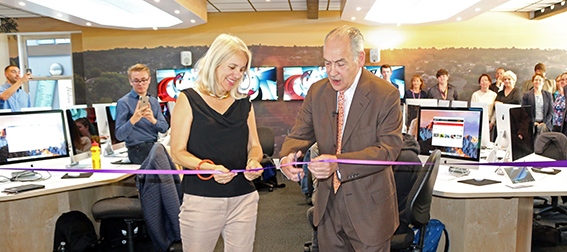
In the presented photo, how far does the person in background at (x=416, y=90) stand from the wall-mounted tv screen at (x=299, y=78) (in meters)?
1.72

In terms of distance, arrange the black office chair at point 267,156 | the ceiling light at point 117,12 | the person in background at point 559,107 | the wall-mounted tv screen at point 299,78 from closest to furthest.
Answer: the black office chair at point 267,156, the ceiling light at point 117,12, the person in background at point 559,107, the wall-mounted tv screen at point 299,78

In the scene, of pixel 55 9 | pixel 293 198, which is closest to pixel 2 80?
pixel 55 9

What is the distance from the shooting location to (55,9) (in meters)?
5.76

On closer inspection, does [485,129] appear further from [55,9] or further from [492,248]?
[55,9]

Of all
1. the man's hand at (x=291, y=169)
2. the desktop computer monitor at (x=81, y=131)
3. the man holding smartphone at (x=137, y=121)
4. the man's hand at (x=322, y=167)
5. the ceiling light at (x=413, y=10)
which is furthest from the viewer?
the ceiling light at (x=413, y=10)

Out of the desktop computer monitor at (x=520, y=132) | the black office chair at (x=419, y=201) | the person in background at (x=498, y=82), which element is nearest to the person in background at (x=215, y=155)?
the black office chair at (x=419, y=201)

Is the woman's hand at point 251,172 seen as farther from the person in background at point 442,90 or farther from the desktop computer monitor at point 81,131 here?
the person in background at point 442,90

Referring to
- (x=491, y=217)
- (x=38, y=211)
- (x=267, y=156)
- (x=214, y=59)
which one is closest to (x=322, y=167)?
(x=214, y=59)

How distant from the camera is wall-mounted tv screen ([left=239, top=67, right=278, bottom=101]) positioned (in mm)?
7926

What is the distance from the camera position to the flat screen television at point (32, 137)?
3.09m

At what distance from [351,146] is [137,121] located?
2494 mm

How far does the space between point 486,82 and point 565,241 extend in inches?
148

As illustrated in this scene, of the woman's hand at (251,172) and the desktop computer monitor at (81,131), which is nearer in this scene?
the woman's hand at (251,172)

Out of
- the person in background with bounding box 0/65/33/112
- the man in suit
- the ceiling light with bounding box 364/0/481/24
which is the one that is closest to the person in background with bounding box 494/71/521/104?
the ceiling light with bounding box 364/0/481/24
